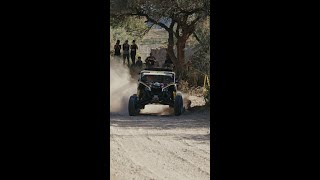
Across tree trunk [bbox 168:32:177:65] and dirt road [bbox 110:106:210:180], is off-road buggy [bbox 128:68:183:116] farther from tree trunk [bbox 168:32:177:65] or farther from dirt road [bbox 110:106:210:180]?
tree trunk [bbox 168:32:177:65]

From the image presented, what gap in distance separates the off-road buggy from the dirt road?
0.35 metres

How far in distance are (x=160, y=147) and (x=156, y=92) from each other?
5.19 m

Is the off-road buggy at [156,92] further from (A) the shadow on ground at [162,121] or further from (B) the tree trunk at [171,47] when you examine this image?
(B) the tree trunk at [171,47]

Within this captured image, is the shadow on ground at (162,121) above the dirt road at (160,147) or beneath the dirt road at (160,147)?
above

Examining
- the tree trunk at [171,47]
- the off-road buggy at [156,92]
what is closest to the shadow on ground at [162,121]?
the off-road buggy at [156,92]

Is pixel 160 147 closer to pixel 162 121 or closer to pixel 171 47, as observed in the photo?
pixel 162 121

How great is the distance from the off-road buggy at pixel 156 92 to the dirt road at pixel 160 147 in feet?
1.16

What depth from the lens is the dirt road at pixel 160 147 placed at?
8.81 meters

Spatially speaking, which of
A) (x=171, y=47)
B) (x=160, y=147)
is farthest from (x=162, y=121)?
(x=171, y=47)

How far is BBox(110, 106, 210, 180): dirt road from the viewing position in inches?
347

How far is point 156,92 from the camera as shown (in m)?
16.4
